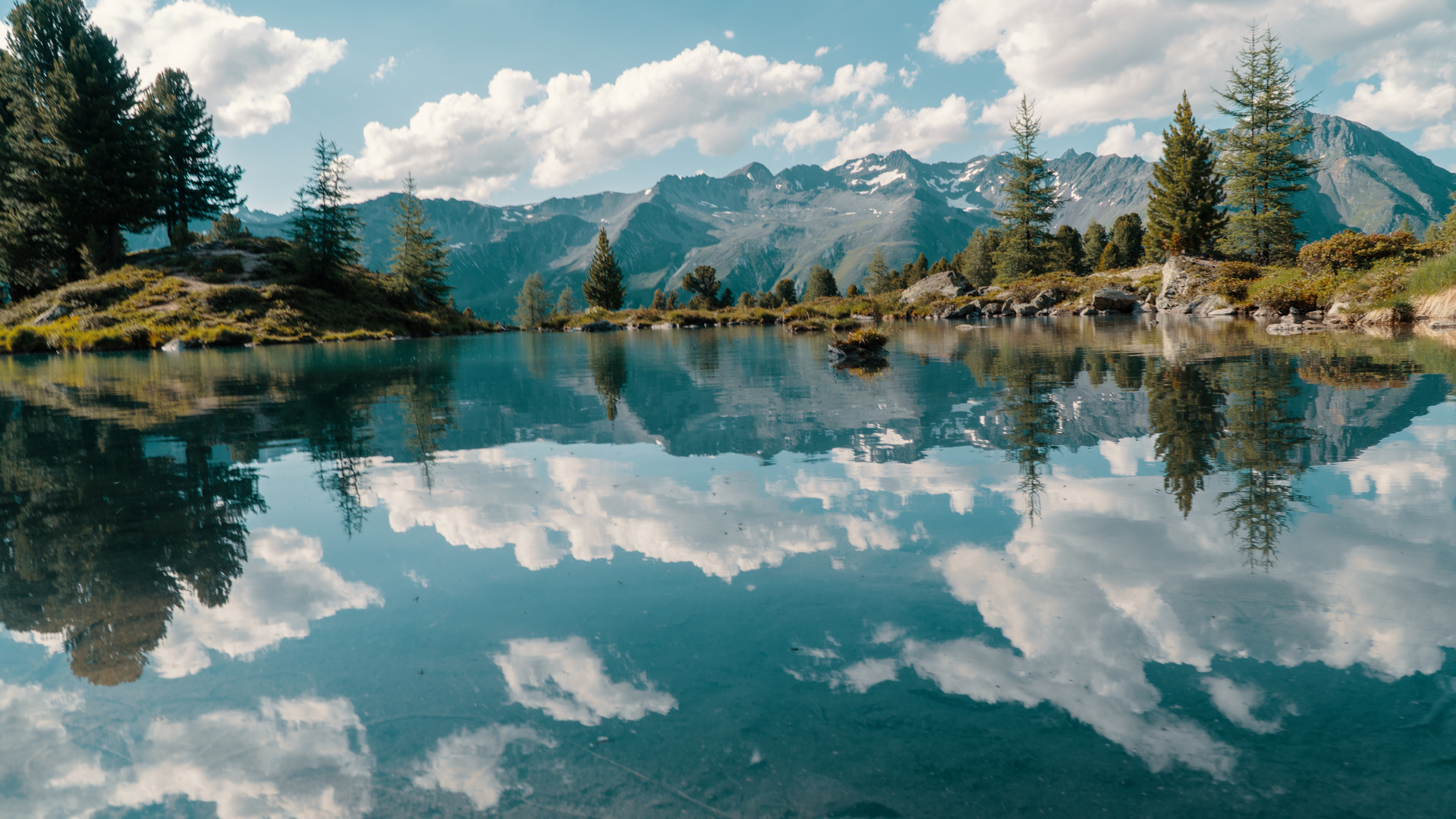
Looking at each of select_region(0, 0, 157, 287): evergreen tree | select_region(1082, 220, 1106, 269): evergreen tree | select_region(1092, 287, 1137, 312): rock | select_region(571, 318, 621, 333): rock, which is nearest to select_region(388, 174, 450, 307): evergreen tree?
select_region(571, 318, 621, 333): rock

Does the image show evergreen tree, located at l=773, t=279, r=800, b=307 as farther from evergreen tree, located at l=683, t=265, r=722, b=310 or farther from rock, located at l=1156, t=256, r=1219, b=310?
rock, located at l=1156, t=256, r=1219, b=310

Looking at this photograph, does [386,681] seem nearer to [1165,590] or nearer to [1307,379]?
[1165,590]

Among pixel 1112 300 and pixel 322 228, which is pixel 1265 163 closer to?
pixel 1112 300

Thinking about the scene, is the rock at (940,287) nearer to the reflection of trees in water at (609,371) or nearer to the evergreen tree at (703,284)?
the evergreen tree at (703,284)

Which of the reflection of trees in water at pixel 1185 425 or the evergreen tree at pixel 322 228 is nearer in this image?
the reflection of trees in water at pixel 1185 425

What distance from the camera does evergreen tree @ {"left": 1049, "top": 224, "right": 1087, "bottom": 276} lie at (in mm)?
84250

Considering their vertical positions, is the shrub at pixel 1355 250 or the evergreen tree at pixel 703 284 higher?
the evergreen tree at pixel 703 284

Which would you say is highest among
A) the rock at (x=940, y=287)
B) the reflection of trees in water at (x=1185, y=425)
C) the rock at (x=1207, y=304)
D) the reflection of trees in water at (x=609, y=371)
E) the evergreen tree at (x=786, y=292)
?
the evergreen tree at (x=786, y=292)

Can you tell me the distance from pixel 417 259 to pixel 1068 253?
78555 millimetres

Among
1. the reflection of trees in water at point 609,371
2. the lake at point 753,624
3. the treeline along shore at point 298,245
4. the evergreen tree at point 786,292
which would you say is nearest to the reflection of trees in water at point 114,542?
the lake at point 753,624

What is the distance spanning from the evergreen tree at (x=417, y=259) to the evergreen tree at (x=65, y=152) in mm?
20900

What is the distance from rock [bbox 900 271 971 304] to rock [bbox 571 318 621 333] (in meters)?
31.3

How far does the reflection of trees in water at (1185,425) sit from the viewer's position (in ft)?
25.0

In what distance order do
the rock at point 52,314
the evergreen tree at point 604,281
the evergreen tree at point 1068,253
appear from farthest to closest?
the evergreen tree at point 604,281, the evergreen tree at point 1068,253, the rock at point 52,314
